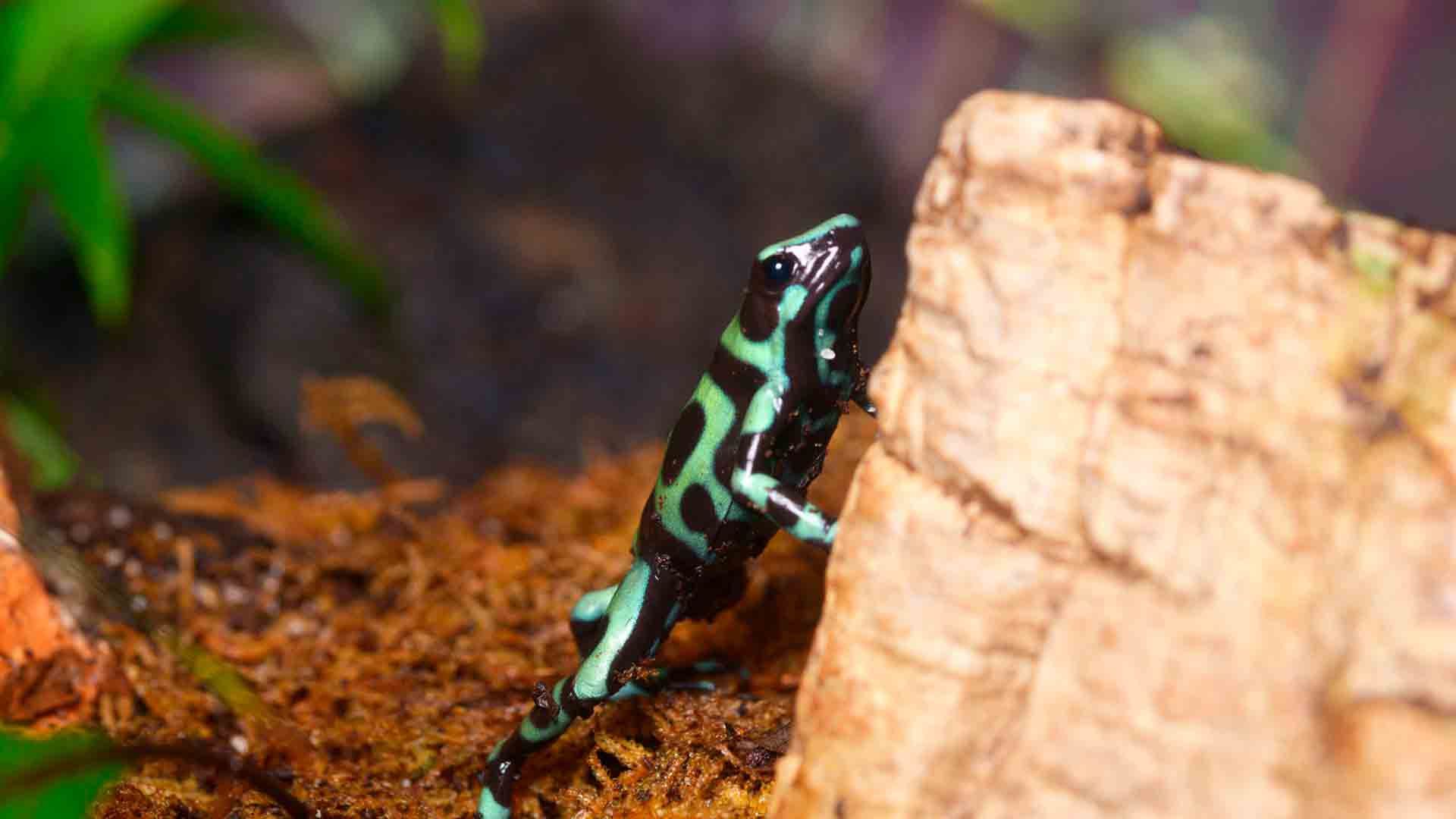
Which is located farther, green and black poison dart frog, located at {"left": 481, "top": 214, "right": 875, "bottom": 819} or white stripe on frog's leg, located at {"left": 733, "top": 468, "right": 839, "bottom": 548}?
green and black poison dart frog, located at {"left": 481, "top": 214, "right": 875, "bottom": 819}

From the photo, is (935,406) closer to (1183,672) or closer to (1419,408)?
(1183,672)

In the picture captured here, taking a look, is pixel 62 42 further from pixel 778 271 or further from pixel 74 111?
pixel 778 271

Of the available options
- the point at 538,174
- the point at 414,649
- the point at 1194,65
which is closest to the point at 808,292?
the point at 414,649

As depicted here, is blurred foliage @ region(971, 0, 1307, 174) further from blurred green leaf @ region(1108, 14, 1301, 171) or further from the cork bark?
the cork bark

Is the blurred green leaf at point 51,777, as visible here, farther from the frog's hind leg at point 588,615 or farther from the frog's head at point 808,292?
the frog's head at point 808,292

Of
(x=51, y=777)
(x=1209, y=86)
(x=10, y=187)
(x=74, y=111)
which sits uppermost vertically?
(x=1209, y=86)

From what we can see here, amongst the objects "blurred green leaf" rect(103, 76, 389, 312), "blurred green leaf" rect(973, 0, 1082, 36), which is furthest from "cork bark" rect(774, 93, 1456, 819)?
"blurred green leaf" rect(973, 0, 1082, 36)
